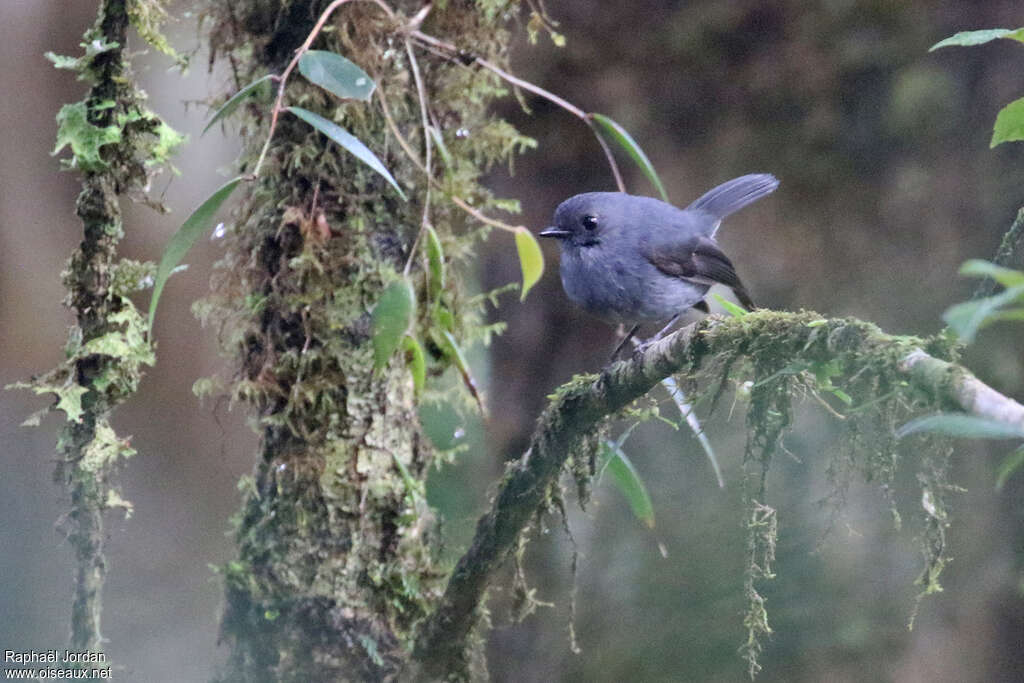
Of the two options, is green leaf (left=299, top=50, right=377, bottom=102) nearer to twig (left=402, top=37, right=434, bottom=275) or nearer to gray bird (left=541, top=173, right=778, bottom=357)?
twig (left=402, top=37, right=434, bottom=275)

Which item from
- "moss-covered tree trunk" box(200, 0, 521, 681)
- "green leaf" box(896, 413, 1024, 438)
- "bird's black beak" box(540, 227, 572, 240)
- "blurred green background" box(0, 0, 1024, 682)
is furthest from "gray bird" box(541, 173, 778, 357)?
"green leaf" box(896, 413, 1024, 438)

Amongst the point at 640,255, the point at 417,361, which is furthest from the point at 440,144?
the point at 640,255

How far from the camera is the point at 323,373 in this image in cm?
246

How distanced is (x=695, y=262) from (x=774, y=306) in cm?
82

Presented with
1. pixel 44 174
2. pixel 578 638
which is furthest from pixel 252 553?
pixel 44 174

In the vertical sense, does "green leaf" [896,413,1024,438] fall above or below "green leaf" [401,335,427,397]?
below

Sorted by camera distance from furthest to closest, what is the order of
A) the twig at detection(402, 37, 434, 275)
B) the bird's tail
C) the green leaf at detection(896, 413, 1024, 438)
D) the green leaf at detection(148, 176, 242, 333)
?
the bird's tail → the twig at detection(402, 37, 434, 275) → the green leaf at detection(148, 176, 242, 333) → the green leaf at detection(896, 413, 1024, 438)

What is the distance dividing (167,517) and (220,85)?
4.02 metres

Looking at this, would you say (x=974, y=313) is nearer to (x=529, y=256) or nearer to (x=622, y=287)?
(x=529, y=256)

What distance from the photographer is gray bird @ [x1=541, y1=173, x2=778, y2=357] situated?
3.33 metres

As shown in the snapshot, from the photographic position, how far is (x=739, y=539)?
3.31m

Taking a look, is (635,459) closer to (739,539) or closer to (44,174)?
(739,539)

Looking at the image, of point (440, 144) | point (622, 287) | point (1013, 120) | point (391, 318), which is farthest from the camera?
point (622, 287)

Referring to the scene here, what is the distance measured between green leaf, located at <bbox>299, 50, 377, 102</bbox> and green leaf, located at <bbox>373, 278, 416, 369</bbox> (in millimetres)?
534
